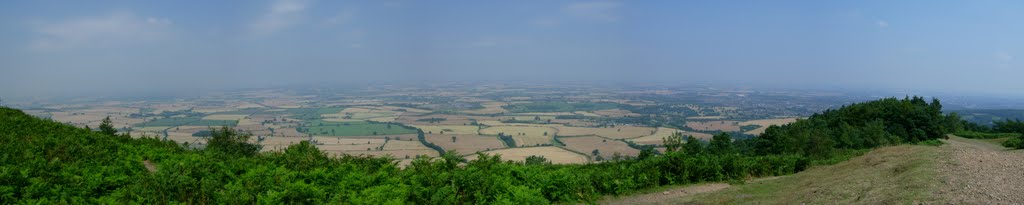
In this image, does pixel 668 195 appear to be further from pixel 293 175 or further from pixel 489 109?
pixel 489 109

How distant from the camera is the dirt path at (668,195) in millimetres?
11125

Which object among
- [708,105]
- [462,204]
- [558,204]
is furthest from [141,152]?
[708,105]

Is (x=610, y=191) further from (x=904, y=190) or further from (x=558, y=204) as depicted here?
(x=904, y=190)

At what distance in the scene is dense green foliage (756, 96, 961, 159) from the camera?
2253cm

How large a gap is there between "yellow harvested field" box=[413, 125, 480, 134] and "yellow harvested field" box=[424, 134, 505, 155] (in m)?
2.20

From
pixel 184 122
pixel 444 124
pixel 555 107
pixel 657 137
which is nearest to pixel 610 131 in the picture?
pixel 657 137

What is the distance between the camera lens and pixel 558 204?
10.4 meters

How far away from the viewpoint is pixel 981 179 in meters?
8.88

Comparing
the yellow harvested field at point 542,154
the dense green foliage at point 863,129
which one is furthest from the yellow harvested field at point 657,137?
the dense green foliage at point 863,129

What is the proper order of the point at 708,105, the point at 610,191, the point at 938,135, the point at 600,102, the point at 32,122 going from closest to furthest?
the point at 610,191
the point at 32,122
the point at 938,135
the point at 708,105
the point at 600,102

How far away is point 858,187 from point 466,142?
34326mm

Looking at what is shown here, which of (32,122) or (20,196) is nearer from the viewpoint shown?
(20,196)

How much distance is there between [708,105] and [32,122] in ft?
272

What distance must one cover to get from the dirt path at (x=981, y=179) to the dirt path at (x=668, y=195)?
15.1 feet
